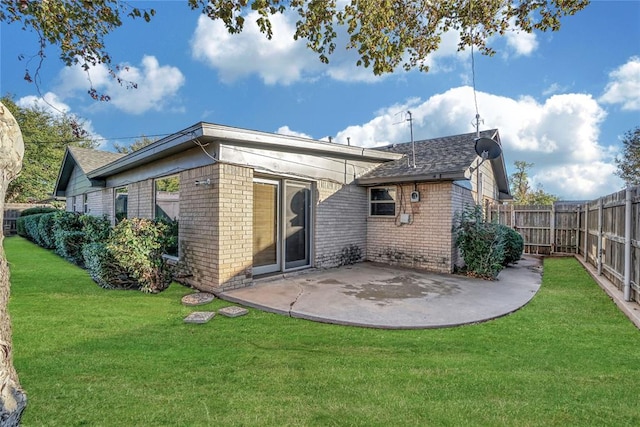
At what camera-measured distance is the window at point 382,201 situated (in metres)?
9.09

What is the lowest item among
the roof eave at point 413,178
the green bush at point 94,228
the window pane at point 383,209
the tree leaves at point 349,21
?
the green bush at point 94,228

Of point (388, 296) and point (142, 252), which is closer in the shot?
point (388, 296)

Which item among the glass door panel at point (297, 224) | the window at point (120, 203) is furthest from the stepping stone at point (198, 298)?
the window at point (120, 203)

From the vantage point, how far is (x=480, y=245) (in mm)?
7672

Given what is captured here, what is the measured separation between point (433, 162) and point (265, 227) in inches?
211

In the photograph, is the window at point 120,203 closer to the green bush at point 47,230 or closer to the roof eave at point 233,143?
the roof eave at point 233,143

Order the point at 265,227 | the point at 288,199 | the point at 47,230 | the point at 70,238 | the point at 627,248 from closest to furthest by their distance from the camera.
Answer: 1. the point at 627,248
2. the point at 265,227
3. the point at 288,199
4. the point at 70,238
5. the point at 47,230

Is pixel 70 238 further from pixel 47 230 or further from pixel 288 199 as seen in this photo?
pixel 288 199

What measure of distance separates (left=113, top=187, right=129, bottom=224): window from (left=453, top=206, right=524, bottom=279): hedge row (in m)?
10.7

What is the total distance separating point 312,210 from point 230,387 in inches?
214

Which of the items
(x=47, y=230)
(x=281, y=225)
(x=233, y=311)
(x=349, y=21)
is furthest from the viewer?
(x=47, y=230)

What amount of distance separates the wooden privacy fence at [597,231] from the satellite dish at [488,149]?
1.69 metres

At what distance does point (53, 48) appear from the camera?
497 centimetres

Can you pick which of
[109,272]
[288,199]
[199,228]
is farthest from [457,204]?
[109,272]
